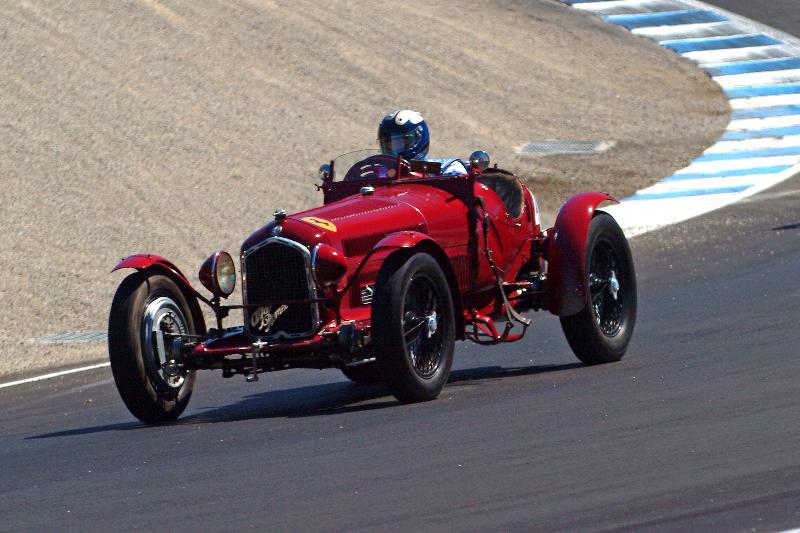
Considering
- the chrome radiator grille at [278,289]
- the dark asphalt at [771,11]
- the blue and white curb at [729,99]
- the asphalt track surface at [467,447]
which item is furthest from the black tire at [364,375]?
the dark asphalt at [771,11]

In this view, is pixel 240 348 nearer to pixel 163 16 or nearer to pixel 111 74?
pixel 111 74

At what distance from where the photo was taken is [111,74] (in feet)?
70.4

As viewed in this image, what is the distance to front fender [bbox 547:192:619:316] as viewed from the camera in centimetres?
955

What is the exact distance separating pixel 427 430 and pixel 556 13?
2360cm

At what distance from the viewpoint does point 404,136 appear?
10.1 metres

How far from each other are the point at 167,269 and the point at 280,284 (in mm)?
764

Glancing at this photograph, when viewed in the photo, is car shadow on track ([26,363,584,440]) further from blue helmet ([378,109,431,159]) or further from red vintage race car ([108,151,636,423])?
blue helmet ([378,109,431,159])

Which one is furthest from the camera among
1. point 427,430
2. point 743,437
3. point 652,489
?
point 427,430

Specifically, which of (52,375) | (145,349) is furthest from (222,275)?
(52,375)

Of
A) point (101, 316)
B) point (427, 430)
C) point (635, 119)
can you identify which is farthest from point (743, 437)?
point (635, 119)

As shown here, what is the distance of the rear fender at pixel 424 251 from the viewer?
27.6 ft

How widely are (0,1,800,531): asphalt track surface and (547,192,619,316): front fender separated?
1.43ft

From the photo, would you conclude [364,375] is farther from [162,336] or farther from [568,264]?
[162,336]

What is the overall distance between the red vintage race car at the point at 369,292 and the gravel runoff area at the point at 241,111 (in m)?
3.67
